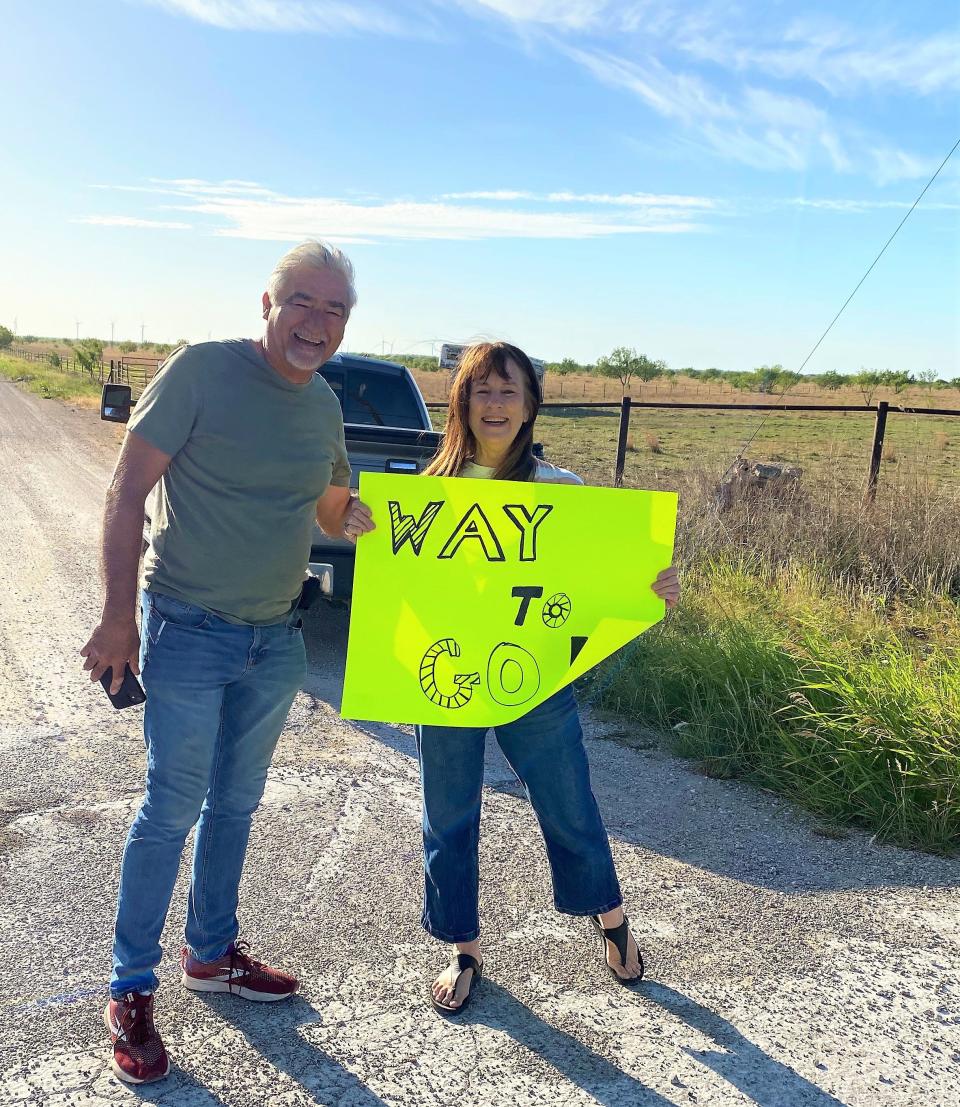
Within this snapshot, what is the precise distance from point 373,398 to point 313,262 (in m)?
4.97

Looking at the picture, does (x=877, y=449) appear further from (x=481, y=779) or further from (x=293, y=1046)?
(x=293, y=1046)

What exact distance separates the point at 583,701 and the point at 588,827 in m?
2.61

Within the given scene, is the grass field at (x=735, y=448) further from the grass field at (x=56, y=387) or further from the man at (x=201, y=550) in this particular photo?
the grass field at (x=56, y=387)

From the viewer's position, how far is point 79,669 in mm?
5344

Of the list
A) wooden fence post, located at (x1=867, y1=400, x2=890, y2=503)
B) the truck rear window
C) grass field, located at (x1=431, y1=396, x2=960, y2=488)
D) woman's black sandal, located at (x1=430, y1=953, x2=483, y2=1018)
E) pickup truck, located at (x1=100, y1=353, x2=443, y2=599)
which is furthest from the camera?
grass field, located at (x1=431, y1=396, x2=960, y2=488)

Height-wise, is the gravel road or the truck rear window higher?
the truck rear window

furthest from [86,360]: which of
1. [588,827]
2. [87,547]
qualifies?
[588,827]

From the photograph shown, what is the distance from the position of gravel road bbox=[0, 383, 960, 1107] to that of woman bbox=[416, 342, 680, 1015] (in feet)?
0.64

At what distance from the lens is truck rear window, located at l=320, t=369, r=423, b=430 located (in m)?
7.23

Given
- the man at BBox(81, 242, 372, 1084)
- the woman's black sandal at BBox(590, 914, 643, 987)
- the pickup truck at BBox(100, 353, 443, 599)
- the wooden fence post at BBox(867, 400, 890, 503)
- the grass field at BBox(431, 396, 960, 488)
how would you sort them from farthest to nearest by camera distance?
the grass field at BBox(431, 396, 960, 488)
the wooden fence post at BBox(867, 400, 890, 503)
the pickup truck at BBox(100, 353, 443, 599)
the woman's black sandal at BBox(590, 914, 643, 987)
the man at BBox(81, 242, 372, 1084)

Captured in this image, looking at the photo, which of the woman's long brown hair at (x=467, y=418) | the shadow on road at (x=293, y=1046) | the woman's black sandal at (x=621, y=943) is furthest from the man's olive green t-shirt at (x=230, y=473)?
the woman's black sandal at (x=621, y=943)

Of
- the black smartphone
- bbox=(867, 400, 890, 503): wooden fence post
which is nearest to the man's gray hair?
the black smartphone

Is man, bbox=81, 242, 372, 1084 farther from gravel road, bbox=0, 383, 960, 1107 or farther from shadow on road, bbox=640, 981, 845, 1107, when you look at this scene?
shadow on road, bbox=640, 981, 845, 1107

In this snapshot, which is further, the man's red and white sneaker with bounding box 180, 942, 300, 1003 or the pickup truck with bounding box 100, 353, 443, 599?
the pickup truck with bounding box 100, 353, 443, 599
